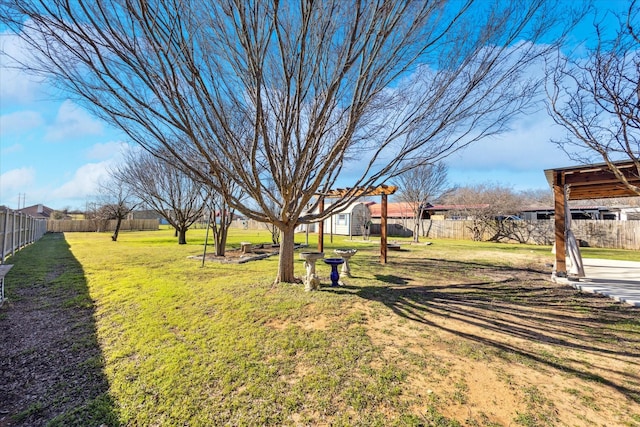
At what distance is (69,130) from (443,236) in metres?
21.5

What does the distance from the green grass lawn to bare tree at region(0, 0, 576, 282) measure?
6.46 feet

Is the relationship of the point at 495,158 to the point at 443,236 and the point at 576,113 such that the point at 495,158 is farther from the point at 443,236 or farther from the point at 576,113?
the point at 443,236

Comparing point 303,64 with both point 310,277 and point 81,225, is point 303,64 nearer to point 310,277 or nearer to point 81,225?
point 310,277

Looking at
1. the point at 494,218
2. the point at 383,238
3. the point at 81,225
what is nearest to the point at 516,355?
the point at 383,238

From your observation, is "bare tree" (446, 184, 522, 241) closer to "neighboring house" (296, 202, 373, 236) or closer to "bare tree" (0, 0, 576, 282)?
"neighboring house" (296, 202, 373, 236)

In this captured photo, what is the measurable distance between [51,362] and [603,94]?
28.5ft

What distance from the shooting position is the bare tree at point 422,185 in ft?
55.9

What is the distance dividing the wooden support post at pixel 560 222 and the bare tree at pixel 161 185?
43.3 ft

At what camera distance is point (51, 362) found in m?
2.80

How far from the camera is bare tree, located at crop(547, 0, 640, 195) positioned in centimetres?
448

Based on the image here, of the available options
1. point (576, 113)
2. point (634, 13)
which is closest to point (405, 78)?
point (634, 13)

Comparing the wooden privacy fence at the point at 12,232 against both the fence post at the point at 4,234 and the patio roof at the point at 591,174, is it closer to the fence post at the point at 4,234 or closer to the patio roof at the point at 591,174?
the fence post at the point at 4,234

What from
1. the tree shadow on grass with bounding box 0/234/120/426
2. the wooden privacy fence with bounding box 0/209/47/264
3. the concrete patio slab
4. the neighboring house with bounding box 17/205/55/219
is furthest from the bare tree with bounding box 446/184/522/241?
the neighboring house with bounding box 17/205/55/219

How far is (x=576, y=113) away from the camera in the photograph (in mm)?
5488
